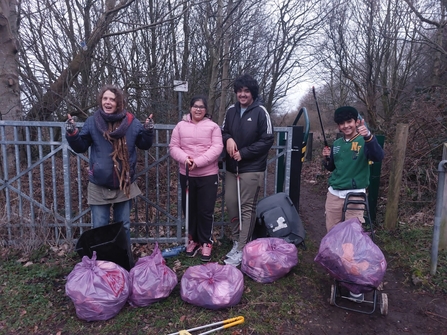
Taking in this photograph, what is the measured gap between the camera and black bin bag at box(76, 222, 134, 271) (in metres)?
3.22

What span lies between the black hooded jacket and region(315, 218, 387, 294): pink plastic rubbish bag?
3.96 ft

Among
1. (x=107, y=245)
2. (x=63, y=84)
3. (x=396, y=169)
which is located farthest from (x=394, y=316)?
(x=63, y=84)

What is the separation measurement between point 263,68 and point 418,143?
11382 millimetres

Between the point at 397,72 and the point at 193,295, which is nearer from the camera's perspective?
the point at 193,295

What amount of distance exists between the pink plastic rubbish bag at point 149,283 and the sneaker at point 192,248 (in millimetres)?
897

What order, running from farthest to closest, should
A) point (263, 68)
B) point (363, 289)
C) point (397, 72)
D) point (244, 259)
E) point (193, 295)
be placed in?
point (263, 68)
point (397, 72)
point (244, 259)
point (193, 295)
point (363, 289)

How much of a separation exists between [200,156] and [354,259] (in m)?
1.79

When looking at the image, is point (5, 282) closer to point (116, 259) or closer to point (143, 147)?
point (116, 259)

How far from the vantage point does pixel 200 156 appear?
351 cm

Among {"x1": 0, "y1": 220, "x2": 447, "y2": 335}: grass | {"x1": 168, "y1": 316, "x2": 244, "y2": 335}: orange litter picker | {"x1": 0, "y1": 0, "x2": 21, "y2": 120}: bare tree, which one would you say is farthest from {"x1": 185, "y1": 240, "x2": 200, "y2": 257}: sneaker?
{"x1": 0, "y1": 0, "x2": 21, "y2": 120}: bare tree

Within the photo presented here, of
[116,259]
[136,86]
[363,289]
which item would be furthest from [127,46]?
[363,289]

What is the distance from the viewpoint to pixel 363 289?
2.70 m

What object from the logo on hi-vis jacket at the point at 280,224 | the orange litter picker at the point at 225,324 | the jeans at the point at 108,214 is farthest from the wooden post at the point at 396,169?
the jeans at the point at 108,214

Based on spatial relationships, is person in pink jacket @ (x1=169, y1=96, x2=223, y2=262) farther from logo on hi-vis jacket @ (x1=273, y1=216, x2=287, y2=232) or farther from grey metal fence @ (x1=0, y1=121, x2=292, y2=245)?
logo on hi-vis jacket @ (x1=273, y1=216, x2=287, y2=232)
